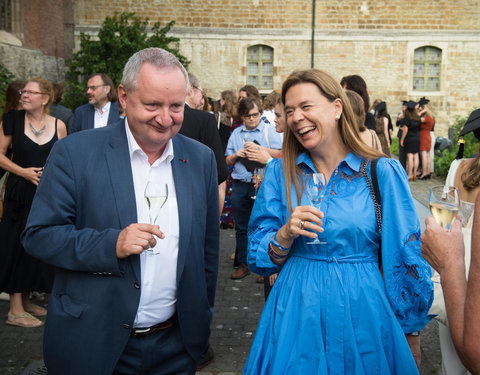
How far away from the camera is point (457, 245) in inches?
69.0

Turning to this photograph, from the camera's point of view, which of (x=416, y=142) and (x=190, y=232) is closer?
(x=190, y=232)

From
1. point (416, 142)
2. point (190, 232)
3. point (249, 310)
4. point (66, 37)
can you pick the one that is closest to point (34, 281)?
point (249, 310)

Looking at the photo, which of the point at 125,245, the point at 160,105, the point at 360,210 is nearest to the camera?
the point at 125,245

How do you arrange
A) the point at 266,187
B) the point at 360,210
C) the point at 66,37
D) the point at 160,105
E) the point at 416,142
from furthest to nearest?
the point at 66,37
the point at 416,142
the point at 266,187
the point at 360,210
the point at 160,105

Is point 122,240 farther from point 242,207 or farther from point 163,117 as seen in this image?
point 242,207

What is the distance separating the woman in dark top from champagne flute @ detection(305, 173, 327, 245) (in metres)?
12.2

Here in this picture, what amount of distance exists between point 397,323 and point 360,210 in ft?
1.71

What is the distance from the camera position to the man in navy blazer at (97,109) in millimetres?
6000

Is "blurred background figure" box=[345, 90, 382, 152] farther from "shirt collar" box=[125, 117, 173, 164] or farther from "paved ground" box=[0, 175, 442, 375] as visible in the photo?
"shirt collar" box=[125, 117, 173, 164]

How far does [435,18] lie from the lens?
82.5ft

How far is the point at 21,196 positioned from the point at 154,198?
343 centimetres

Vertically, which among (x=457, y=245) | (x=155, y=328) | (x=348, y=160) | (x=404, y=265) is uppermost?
(x=348, y=160)

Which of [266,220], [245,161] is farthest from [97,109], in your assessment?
[266,220]

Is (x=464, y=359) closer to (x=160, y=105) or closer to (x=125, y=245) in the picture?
(x=125, y=245)
